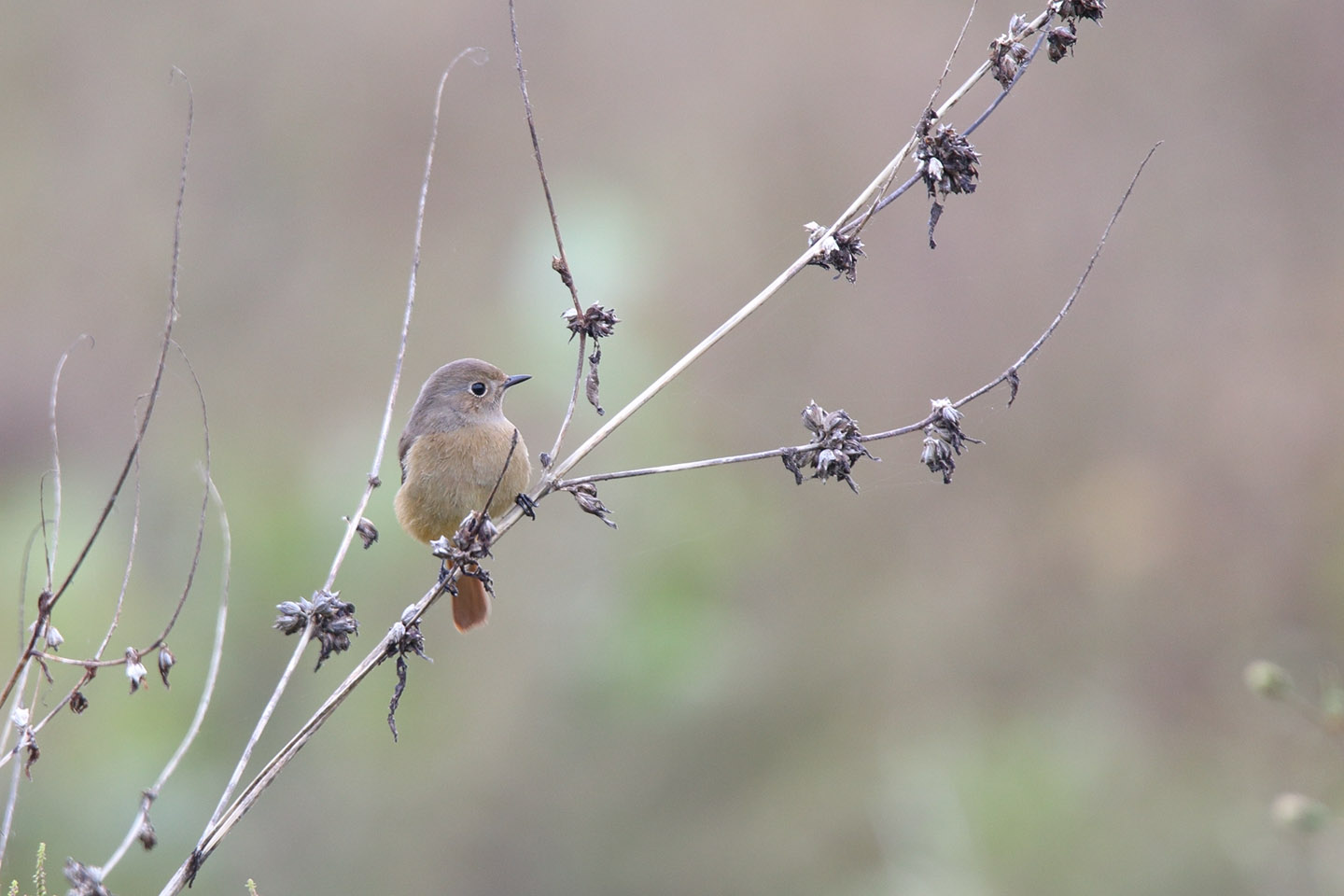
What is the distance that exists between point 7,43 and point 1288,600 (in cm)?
1078

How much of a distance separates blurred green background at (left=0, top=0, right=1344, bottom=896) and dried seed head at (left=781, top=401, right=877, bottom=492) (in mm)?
3367

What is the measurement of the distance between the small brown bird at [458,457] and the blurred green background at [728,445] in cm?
196

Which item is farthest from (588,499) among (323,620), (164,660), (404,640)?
(164,660)

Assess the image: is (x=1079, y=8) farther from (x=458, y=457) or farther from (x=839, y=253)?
(x=458, y=457)

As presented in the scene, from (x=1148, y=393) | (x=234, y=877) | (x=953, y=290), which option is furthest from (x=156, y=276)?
(x=1148, y=393)

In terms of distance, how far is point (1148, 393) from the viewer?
789cm

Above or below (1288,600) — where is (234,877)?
below

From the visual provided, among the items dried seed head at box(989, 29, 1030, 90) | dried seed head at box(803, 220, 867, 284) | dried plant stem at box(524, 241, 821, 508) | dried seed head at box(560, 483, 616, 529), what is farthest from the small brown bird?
dried seed head at box(989, 29, 1030, 90)

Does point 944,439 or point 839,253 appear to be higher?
point 839,253

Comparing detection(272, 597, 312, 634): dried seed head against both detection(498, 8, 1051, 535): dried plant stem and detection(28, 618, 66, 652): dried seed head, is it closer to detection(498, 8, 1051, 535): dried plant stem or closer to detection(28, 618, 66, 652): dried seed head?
detection(28, 618, 66, 652): dried seed head

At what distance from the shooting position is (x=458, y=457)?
401 centimetres

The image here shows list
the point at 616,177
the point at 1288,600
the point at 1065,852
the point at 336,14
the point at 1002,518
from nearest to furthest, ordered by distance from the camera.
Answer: the point at 1065,852 → the point at 1288,600 → the point at 1002,518 → the point at 616,177 → the point at 336,14

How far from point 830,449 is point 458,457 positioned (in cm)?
194

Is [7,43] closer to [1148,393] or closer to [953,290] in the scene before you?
[953,290]
